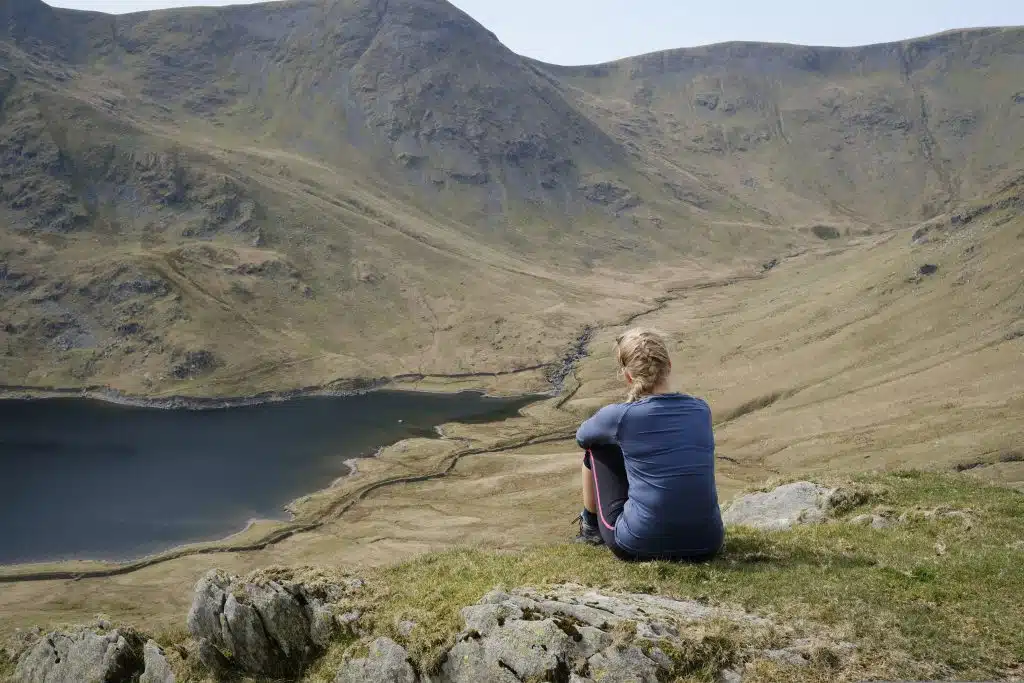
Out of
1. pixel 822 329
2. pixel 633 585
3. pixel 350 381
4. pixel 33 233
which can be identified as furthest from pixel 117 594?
pixel 33 233

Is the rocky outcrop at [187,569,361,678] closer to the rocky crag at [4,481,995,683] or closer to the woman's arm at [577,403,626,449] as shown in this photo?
the rocky crag at [4,481,995,683]

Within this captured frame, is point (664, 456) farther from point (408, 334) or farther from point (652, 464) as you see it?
point (408, 334)

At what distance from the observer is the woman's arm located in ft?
32.9

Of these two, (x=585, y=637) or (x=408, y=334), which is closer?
(x=585, y=637)

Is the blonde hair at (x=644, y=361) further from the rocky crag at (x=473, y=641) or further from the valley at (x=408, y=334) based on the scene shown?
the valley at (x=408, y=334)

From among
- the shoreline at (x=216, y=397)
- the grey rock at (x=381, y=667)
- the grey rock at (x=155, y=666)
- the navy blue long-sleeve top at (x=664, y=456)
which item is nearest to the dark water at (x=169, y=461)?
the shoreline at (x=216, y=397)

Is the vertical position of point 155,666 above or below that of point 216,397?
above

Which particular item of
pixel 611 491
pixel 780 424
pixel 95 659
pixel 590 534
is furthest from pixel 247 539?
pixel 611 491

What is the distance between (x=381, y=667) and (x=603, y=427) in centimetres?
479

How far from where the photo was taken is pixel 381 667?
1075 cm

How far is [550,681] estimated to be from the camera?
9023 millimetres

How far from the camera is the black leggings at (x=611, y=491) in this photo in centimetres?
1070

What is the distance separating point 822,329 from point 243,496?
244 feet

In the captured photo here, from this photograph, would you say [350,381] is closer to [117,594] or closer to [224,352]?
[224,352]
